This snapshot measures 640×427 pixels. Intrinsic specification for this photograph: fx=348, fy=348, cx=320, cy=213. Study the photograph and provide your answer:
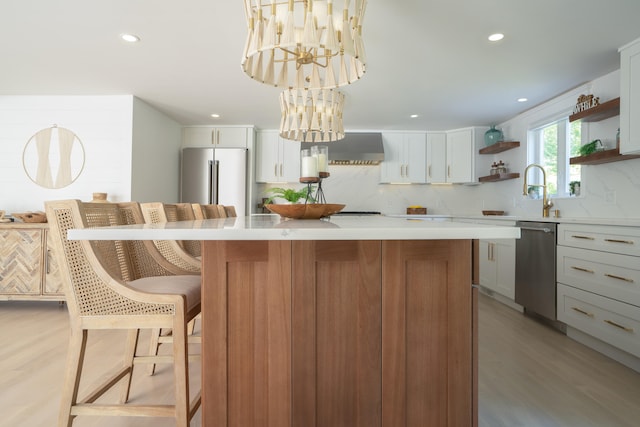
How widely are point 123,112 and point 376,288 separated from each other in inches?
165

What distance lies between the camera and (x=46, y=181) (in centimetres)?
418

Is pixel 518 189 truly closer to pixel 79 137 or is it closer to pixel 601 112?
pixel 601 112

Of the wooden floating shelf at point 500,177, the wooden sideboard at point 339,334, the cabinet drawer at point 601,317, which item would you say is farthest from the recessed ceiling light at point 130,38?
the wooden floating shelf at point 500,177

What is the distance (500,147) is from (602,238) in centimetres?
243

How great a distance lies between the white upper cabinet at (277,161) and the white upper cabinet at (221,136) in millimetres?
336

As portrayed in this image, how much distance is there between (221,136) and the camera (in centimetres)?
537

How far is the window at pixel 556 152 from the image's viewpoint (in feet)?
12.2

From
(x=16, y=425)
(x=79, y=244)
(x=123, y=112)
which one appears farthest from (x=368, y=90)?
(x=16, y=425)

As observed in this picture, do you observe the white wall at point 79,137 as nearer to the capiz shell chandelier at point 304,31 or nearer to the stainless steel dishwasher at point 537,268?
the capiz shell chandelier at point 304,31

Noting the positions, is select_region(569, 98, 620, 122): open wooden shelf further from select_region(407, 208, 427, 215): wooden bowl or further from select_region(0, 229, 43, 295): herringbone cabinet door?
select_region(0, 229, 43, 295): herringbone cabinet door

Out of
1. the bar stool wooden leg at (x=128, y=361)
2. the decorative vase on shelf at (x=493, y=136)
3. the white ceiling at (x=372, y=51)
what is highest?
the white ceiling at (x=372, y=51)

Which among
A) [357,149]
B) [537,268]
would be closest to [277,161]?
[357,149]

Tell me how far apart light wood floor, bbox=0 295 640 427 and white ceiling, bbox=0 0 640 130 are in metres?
2.33

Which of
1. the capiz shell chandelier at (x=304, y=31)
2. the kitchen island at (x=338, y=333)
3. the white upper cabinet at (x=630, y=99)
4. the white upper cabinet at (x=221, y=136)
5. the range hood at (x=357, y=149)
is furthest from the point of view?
the white upper cabinet at (x=221, y=136)
